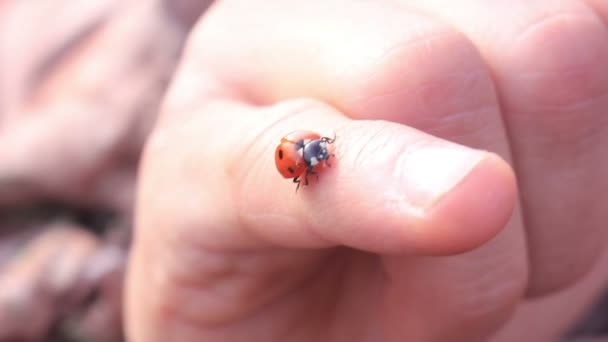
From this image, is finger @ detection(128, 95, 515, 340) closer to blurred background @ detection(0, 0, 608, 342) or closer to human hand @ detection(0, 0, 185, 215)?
blurred background @ detection(0, 0, 608, 342)

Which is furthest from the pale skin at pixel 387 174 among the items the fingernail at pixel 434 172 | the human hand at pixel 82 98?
the human hand at pixel 82 98

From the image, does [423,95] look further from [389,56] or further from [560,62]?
[560,62]

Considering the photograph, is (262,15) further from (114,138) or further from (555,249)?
(114,138)

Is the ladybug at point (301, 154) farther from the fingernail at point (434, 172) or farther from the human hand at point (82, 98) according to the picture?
the human hand at point (82, 98)

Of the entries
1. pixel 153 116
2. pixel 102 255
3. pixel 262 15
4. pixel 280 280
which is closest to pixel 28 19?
pixel 153 116

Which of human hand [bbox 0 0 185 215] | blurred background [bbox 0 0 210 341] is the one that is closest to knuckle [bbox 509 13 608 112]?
blurred background [bbox 0 0 210 341]

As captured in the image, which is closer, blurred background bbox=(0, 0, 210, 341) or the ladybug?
the ladybug
